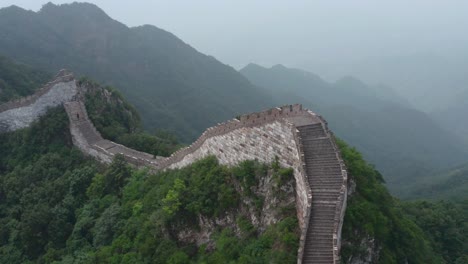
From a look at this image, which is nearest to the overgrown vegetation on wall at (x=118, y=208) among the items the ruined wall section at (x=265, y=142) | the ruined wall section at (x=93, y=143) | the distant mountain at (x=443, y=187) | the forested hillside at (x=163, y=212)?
the forested hillside at (x=163, y=212)

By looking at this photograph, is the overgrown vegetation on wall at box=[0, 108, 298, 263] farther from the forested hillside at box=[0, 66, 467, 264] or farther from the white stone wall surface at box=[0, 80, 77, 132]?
the white stone wall surface at box=[0, 80, 77, 132]

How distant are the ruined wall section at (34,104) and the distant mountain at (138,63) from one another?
129ft

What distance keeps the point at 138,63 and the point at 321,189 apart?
10350 cm

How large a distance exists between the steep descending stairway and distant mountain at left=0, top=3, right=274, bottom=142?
58838 mm

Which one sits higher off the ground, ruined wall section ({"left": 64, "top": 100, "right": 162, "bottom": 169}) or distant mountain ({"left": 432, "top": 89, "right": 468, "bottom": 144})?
distant mountain ({"left": 432, "top": 89, "right": 468, "bottom": 144})

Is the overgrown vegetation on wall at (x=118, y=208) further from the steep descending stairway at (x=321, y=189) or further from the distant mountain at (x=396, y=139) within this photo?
the distant mountain at (x=396, y=139)

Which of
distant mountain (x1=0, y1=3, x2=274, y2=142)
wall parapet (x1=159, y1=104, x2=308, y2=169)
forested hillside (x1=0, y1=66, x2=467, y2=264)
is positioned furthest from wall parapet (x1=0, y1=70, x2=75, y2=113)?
distant mountain (x1=0, y1=3, x2=274, y2=142)

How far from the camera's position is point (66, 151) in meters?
33.9

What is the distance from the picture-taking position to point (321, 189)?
53.5ft

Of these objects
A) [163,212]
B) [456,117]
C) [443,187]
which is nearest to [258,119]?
[163,212]

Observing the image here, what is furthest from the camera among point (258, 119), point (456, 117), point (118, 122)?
point (456, 117)

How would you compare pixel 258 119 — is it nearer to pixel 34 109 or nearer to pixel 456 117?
pixel 34 109

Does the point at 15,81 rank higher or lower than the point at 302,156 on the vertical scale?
higher

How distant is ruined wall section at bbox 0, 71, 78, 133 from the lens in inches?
1427
